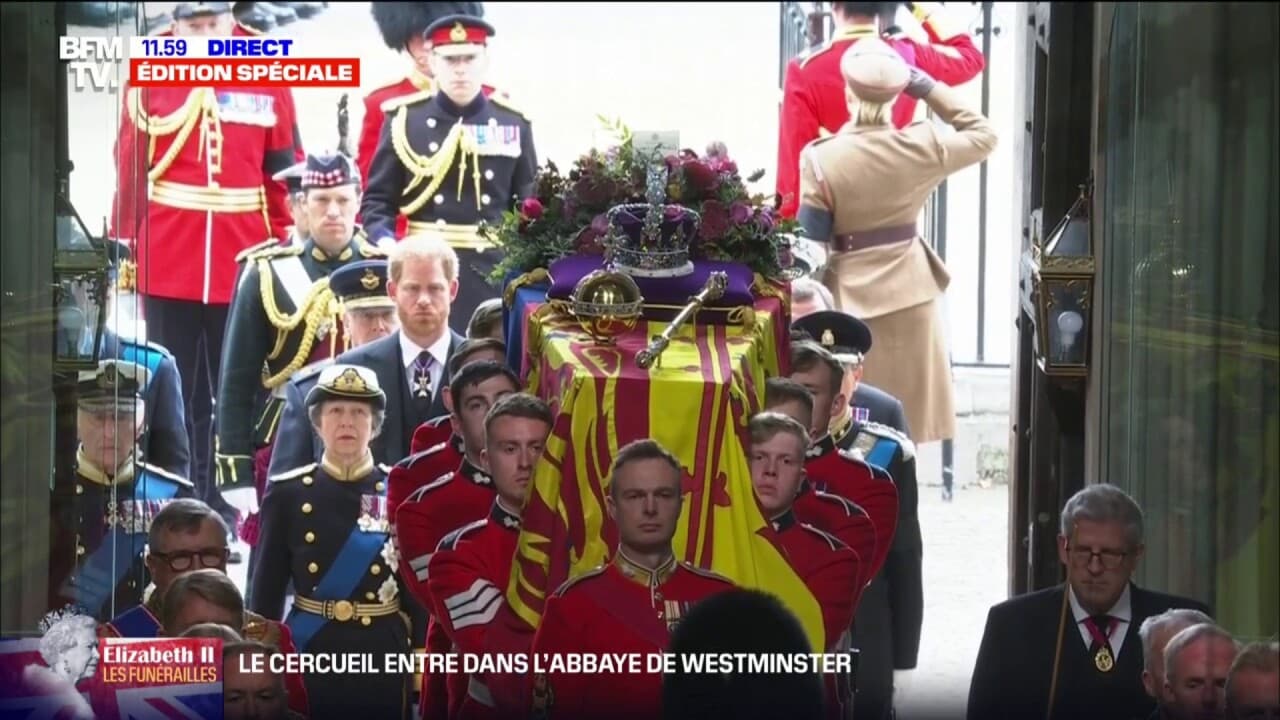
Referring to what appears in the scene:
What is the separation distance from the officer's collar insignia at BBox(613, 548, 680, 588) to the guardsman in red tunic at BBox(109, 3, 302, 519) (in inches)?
139

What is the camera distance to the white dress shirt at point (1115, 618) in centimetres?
757

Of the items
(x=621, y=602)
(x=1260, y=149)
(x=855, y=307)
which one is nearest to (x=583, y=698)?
(x=621, y=602)

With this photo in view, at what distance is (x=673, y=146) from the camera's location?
28.4 feet

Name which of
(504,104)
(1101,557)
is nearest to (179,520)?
(1101,557)

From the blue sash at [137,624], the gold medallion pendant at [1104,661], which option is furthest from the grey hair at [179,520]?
the gold medallion pendant at [1104,661]

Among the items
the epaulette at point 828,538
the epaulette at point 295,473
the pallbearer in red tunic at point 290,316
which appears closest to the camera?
the epaulette at point 828,538

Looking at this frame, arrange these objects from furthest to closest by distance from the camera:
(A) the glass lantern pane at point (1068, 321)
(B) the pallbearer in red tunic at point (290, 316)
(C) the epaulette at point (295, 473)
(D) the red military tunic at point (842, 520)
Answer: (B) the pallbearer in red tunic at point (290, 316) < (C) the epaulette at point (295, 473) < (A) the glass lantern pane at point (1068, 321) < (D) the red military tunic at point (842, 520)

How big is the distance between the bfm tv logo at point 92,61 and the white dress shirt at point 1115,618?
8.19ft

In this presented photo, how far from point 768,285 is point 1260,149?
128 centimetres

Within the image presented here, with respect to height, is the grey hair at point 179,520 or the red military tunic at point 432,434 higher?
the red military tunic at point 432,434

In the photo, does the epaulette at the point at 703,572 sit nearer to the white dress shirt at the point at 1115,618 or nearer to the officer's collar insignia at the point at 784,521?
the officer's collar insignia at the point at 784,521

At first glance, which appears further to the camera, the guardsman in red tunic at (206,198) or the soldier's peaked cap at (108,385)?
the guardsman in red tunic at (206,198)

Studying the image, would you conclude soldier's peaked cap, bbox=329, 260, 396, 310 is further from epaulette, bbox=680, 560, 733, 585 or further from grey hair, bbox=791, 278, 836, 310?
epaulette, bbox=680, 560, 733, 585

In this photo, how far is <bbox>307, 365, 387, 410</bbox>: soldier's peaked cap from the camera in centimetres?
921
